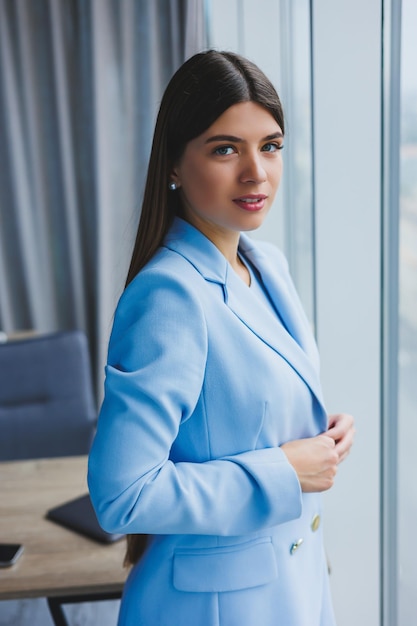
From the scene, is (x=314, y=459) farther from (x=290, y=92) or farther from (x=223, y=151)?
(x=290, y=92)

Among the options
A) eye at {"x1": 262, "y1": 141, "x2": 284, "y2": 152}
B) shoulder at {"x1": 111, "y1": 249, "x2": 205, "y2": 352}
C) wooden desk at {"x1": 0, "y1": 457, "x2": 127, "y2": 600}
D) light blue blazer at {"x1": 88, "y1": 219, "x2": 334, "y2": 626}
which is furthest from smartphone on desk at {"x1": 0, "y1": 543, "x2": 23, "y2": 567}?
eye at {"x1": 262, "y1": 141, "x2": 284, "y2": 152}

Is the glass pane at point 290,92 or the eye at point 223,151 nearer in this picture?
the eye at point 223,151

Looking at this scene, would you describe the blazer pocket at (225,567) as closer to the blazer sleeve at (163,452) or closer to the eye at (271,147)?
the blazer sleeve at (163,452)

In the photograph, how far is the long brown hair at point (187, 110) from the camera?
859 millimetres

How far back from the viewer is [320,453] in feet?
2.94

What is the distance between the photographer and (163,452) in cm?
79

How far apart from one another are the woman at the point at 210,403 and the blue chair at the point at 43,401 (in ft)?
4.08

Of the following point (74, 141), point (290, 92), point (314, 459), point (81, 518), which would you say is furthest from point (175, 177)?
point (74, 141)

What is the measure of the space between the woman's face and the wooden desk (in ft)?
2.33

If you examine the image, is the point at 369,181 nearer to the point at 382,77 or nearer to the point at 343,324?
the point at 382,77

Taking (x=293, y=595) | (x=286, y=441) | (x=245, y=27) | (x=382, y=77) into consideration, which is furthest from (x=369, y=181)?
(x=245, y=27)

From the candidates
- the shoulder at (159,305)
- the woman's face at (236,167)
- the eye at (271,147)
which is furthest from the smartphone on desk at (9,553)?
the eye at (271,147)

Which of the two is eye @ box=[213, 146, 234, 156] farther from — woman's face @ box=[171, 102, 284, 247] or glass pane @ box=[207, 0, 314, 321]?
glass pane @ box=[207, 0, 314, 321]

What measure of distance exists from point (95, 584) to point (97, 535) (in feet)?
0.46
